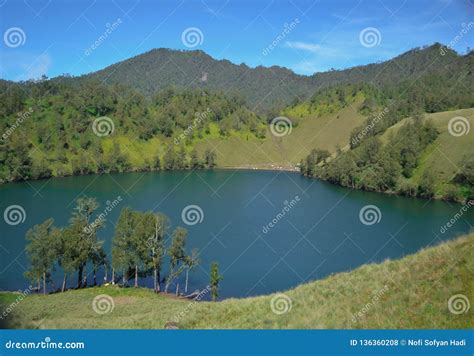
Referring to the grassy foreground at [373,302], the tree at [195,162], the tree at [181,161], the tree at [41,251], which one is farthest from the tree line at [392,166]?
the grassy foreground at [373,302]

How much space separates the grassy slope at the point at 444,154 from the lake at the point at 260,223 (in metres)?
10.4

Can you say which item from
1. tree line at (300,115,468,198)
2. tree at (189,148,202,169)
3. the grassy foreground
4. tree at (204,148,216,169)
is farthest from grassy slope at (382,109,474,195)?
the grassy foreground

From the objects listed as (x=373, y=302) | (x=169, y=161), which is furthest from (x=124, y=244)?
(x=169, y=161)

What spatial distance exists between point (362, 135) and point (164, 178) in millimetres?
70805

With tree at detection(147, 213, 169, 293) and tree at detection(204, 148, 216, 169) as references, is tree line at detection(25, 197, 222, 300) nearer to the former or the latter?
tree at detection(147, 213, 169, 293)

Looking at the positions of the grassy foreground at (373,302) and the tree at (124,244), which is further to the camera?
the tree at (124,244)

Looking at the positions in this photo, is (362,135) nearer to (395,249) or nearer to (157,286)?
(395,249)

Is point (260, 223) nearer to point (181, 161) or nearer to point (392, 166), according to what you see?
point (392, 166)

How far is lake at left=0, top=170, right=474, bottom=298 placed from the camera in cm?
4972

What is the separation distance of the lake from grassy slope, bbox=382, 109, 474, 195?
10440 mm

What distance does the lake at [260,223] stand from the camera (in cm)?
4972

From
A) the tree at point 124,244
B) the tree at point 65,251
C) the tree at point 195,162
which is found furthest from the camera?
the tree at point 195,162

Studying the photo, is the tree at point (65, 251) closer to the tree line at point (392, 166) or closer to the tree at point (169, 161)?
the tree line at point (392, 166)

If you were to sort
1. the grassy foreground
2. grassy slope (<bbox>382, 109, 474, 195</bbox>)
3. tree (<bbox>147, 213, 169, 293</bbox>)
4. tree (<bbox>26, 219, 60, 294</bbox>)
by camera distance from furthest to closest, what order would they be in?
grassy slope (<bbox>382, 109, 474, 195</bbox>) → tree (<bbox>147, 213, 169, 293</bbox>) → tree (<bbox>26, 219, 60, 294</bbox>) → the grassy foreground
